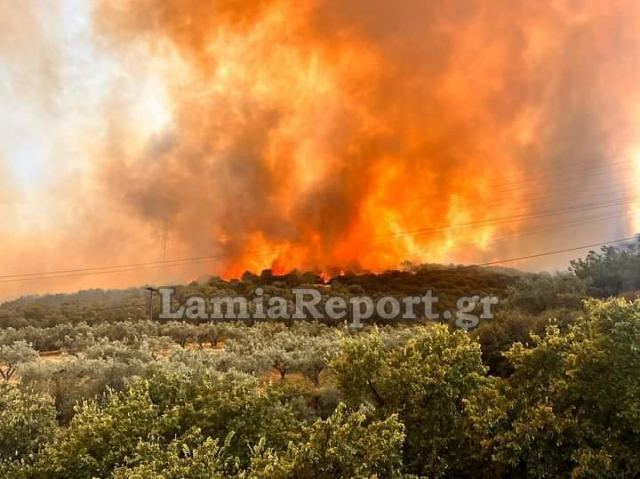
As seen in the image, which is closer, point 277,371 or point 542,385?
point 542,385

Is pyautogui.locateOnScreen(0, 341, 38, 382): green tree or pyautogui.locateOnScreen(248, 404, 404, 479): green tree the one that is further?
pyautogui.locateOnScreen(0, 341, 38, 382): green tree

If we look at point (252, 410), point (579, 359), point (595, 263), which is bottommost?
point (252, 410)

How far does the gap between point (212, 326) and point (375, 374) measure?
62.6 metres

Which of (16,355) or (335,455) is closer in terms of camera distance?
(335,455)

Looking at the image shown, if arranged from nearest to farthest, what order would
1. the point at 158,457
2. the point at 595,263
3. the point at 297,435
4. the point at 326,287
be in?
the point at 158,457 → the point at 297,435 → the point at 595,263 → the point at 326,287

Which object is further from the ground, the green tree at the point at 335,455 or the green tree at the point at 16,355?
the green tree at the point at 16,355

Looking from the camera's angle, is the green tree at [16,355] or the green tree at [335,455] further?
the green tree at [16,355]

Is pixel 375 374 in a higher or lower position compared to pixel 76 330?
lower

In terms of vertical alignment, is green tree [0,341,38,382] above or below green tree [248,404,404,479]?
above

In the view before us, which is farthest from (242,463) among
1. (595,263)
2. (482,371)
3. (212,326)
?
(595,263)

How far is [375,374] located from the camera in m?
28.4

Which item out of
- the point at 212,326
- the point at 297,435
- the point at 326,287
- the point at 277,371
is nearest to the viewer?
the point at 297,435

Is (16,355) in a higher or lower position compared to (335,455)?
higher

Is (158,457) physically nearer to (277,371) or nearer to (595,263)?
(277,371)
